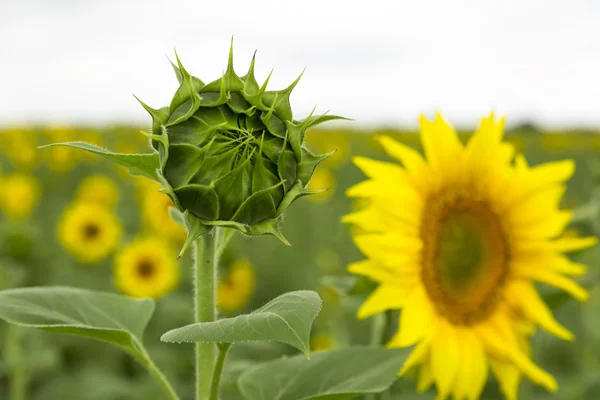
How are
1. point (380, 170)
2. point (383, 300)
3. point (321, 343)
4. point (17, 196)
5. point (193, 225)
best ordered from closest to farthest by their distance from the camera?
1. point (193, 225)
2. point (383, 300)
3. point (380, 170)
4. point (321, 343)
5. point (17, 196)

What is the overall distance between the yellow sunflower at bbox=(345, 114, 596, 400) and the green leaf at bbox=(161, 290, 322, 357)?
0.65 meters

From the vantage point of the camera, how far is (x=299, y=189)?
771 mm

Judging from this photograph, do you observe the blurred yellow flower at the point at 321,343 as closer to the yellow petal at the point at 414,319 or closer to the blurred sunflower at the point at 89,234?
the yellow petal at the point at 414,319

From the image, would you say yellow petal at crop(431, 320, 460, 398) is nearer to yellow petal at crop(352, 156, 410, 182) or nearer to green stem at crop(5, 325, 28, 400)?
yellow petal at crop(352, 156, 410, 182)

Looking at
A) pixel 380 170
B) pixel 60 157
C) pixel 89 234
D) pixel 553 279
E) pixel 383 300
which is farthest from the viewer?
pixel 60 157

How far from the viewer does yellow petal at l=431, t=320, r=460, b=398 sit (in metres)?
1.40

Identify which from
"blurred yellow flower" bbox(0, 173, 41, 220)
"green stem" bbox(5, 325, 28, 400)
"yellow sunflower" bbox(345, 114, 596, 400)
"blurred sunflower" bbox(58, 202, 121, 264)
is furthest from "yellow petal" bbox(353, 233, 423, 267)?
"blurred yellow flower" bbox(0, 173, 41, 220)

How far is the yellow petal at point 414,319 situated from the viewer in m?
1.30

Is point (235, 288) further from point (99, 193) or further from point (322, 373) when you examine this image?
point (322, 373)

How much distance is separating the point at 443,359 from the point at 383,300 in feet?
0.75

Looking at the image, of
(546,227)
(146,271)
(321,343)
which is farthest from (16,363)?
(546,227)

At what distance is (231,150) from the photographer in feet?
2.35

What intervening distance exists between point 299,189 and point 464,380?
0.86 metres

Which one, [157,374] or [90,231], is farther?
[90,231]
